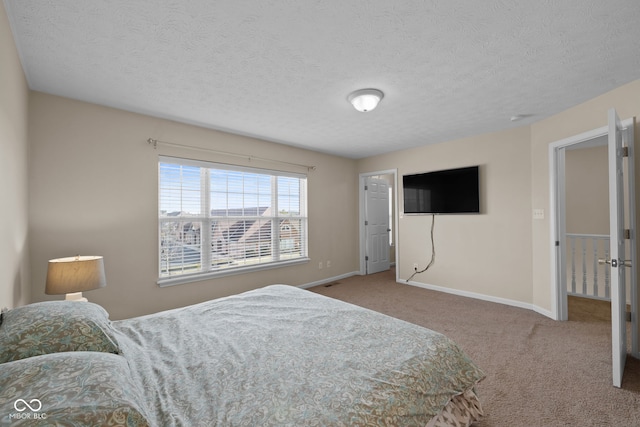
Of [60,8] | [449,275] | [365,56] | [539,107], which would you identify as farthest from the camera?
[449,275]

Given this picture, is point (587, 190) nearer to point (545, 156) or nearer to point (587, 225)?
point (587, 225)

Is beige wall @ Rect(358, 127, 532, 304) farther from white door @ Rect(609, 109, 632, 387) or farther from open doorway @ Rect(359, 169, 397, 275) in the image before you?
white door @ Rect(609, 109, 632, 387)

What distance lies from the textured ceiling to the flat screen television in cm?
121

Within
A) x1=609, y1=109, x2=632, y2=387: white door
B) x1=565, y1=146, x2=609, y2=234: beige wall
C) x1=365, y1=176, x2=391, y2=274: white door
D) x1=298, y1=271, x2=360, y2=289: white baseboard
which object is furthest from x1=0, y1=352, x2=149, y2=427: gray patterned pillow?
x1=565, y1=146, x2=609, y2=234: beige wall

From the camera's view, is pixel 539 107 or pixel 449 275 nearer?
pixel 539 107

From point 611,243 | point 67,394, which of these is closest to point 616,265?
point 611,243

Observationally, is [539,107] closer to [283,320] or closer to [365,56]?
[365,56]

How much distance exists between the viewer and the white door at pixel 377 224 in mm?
5805

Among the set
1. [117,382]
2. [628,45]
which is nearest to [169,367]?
[117,382]

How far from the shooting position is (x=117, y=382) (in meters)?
0.86

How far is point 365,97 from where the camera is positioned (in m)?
2.58

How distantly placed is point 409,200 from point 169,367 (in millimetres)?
4370

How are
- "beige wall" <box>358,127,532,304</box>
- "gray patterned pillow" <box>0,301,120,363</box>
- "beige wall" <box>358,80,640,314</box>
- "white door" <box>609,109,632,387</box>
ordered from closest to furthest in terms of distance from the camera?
"gray patterned pillow" <box>0,301,120,363</box> < "white door" <box>609,109,632,387</box> < "beige wall" <box>358,80,640,314</box> < "beige wall" <box>358,127,532,304</box>

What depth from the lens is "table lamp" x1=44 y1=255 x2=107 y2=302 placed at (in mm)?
2163
